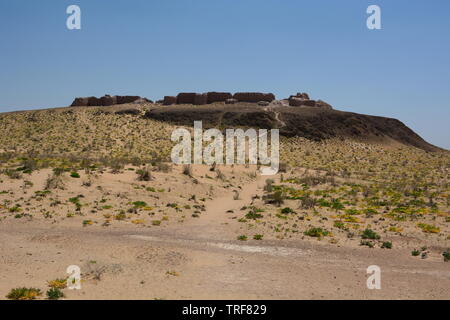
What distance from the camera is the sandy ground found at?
32.5 ft

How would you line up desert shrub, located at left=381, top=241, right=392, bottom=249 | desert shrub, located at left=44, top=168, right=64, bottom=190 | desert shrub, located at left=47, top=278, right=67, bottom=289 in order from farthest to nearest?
desert shrub, located at left=44, top=168, right=64, bottom=190 → desert shrub, located at left=381, top=241, right=392, bottom=249 → desert shrub, located at left=47, top=278, right=67, bottom=289

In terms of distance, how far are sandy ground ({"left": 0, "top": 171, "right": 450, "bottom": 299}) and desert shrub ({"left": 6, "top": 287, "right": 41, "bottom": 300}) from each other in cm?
39

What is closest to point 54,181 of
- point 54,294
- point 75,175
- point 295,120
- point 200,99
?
point 75,175

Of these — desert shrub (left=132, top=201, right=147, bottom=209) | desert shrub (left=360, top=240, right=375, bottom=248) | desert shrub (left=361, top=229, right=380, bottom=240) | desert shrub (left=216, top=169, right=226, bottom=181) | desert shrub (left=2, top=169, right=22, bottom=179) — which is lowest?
desert shrub (left=360, top=240, right=375, bottom=248)

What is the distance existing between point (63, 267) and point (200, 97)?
6987 cm

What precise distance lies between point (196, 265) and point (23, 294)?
4.80 metres

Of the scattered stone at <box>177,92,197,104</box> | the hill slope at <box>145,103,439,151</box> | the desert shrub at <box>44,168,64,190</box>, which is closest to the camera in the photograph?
the desert shrub at <box>44,168,64,190</box>

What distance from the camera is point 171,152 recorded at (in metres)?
43.0

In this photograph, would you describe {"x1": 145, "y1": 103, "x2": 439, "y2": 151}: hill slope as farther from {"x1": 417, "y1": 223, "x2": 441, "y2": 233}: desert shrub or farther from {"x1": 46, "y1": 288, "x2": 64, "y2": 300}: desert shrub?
{"x1": 46, "y1": 288, "x2": 64, "y2": 300}: desert shrub

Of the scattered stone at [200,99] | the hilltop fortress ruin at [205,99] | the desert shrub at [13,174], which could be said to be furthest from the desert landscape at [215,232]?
the hilltop fortress ruin at [205,99]

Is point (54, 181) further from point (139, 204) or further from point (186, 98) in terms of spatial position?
point (186, 98)

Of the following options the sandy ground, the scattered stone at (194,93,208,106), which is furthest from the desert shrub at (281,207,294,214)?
the scattered stone at (194,93,208,106)
